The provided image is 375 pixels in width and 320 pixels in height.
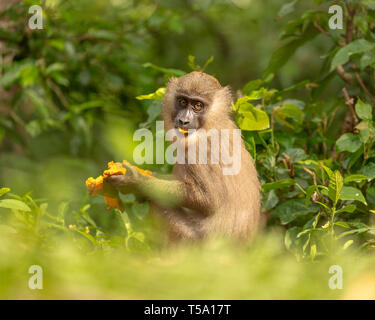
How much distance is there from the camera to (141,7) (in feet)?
31.9

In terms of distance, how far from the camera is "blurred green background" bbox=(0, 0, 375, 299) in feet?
7.19

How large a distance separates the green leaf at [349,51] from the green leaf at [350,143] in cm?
62

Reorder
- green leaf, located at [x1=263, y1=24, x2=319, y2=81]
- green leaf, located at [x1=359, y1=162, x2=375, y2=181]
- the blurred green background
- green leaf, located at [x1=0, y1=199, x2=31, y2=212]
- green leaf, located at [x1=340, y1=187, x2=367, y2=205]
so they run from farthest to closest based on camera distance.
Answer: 1. green leaf, located at [x1=263, y1=24, x2=319, y2=81]
2. green leaf, located at [x1=359, y1=162, x2=375, y2=181]
3. green leaf, located at [x1=340, y1=187, x2=367, y2=205]
4. green leaf, located at [x1=0, y1=199, x2=31, y2=212]
5. the blurred green background

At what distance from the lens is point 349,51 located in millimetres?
4574

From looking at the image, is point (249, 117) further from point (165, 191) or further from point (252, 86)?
point (165, 191)

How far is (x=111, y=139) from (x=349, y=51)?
7.40 ft

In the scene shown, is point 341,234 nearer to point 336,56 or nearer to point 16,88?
point 336,56

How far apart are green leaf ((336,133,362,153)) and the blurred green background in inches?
20.4

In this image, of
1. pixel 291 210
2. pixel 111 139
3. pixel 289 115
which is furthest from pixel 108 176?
pixel 289 115

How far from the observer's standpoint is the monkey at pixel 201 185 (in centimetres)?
423

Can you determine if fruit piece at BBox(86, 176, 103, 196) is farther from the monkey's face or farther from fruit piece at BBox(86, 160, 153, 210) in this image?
the monkey's face

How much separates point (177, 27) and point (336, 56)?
3.33 meters

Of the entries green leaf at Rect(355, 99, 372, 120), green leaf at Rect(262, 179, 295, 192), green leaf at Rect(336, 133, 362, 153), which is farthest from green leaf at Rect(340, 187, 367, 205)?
green leaf at Rect(355, 99, 372, 120)

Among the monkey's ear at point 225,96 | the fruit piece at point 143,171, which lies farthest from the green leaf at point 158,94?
→ the fruit piece at point 143,171
